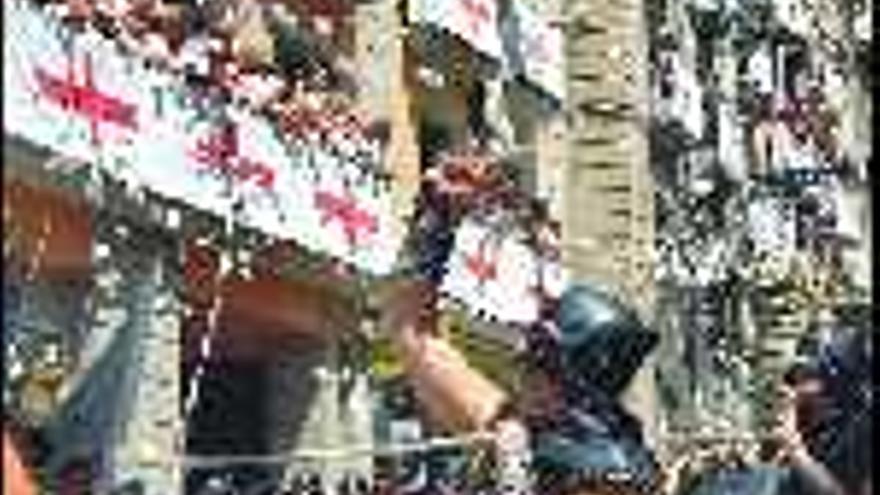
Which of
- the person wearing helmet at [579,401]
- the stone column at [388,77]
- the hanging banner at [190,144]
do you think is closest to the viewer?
the person wearing helmet at [579,401]

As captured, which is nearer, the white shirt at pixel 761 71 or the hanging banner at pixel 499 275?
the hanging banner at pixel 499 275

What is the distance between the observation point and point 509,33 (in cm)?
3200

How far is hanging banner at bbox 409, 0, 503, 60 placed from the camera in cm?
2875

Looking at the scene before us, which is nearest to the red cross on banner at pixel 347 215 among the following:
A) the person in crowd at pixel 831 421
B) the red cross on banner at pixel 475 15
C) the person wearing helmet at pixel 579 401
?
the red cross on banner at pixel 475 15

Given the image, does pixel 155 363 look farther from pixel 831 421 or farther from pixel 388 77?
pixel 831 421

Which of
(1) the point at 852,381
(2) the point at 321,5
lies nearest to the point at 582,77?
(2) the point at 321,5

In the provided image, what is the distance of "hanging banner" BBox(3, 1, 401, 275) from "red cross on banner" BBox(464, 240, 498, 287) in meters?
2.11

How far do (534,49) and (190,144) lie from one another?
12657mm

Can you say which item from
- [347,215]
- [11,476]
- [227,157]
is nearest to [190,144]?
[227,157]

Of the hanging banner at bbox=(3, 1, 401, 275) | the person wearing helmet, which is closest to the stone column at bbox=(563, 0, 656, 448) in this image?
the hanging banner at bbox=(3, 1, 401, 275)

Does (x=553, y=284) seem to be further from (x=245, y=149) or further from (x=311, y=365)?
(x=245, y=149)

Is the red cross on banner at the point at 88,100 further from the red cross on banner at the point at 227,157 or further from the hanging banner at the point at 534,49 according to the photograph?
the hanging banner at the point at 534,49

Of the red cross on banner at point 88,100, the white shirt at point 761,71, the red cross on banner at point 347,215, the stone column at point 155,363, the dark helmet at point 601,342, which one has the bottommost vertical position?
the stone column at point 155,363

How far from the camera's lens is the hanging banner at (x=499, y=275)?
89.1 ft
